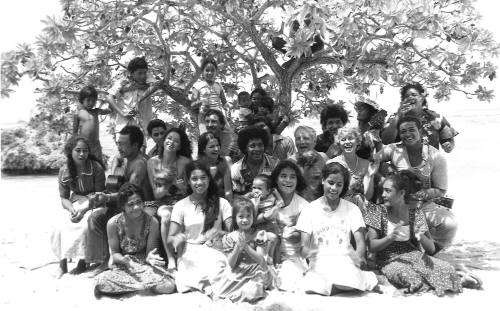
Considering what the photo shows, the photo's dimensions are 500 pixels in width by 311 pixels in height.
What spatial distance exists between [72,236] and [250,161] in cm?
184

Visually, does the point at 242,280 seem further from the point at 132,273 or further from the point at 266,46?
the point at 266,46

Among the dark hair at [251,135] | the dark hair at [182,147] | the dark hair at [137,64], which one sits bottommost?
the dark hair at [182,147]

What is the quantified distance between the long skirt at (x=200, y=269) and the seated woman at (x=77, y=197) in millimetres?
1059

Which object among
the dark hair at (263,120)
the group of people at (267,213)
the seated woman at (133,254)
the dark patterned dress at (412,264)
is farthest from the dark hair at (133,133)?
the dark patterned dress at (412,264)

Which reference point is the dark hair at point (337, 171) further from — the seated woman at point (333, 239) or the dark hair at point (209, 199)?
the dark hair at point (209, 199)

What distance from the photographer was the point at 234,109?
7.29m

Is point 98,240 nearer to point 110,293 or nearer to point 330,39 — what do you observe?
point 110,293

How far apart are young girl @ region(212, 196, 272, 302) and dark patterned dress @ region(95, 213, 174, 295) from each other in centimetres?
50

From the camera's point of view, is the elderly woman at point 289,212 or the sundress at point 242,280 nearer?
the sundress at point 242,280

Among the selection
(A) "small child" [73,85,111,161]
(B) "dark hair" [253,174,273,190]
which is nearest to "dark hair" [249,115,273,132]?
(B) "dark hair" [253,174,273,190]

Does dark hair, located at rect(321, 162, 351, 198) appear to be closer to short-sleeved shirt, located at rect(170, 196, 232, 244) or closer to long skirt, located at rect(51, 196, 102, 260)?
short-sleeved shirt, located at rect(170, 196, 232, 244)

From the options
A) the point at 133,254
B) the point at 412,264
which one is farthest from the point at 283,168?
the point at 133,254

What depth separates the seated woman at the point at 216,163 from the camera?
4.92 metres

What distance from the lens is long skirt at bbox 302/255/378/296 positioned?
4027 millimetres
